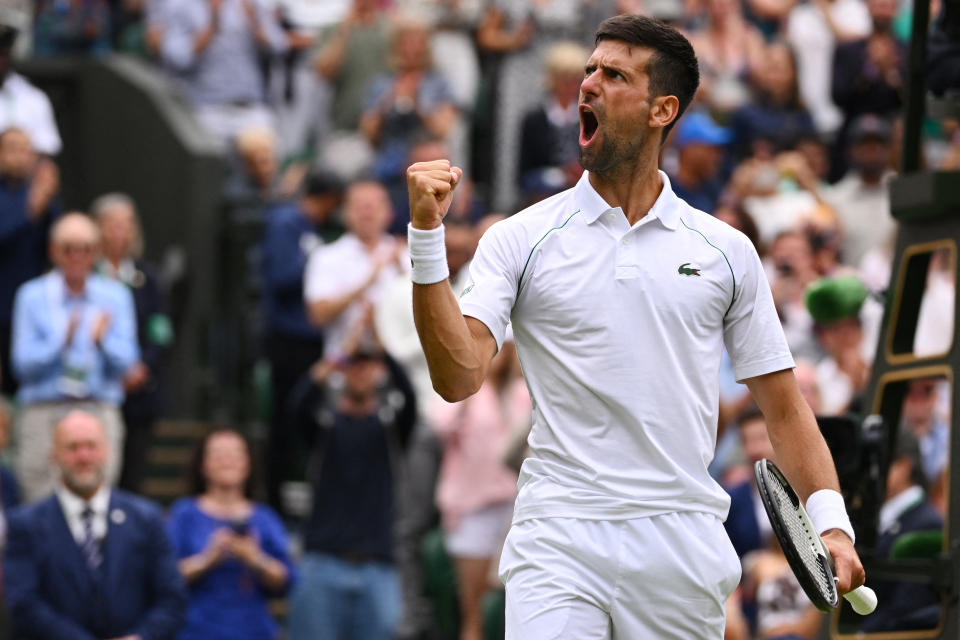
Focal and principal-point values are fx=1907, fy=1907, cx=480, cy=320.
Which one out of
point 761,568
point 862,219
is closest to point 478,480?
→ point 761,568

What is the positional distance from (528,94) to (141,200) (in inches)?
134

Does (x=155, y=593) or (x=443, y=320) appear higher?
(x=443, y=320)

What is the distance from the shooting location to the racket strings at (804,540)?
15.3 feet

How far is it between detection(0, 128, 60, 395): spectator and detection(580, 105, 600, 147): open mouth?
8035 millimetres

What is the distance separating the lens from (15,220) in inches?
492

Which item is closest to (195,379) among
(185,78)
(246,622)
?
(185,78)

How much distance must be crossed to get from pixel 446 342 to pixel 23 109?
978 cm

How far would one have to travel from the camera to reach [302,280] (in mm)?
12938

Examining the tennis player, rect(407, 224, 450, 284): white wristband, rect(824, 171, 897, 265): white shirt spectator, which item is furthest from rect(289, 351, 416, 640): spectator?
rect(407, 224, 450, 284): white wristband

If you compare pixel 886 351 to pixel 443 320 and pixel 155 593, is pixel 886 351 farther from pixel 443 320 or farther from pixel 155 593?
pixel 155 593

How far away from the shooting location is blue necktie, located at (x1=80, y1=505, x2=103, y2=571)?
930 cm

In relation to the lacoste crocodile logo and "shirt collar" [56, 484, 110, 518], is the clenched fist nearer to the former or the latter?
the lacoste crocodile logo

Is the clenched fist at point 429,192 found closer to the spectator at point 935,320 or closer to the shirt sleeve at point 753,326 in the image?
the shirt sleeve at point 753,326

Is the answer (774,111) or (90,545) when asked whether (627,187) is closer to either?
(90,545)
